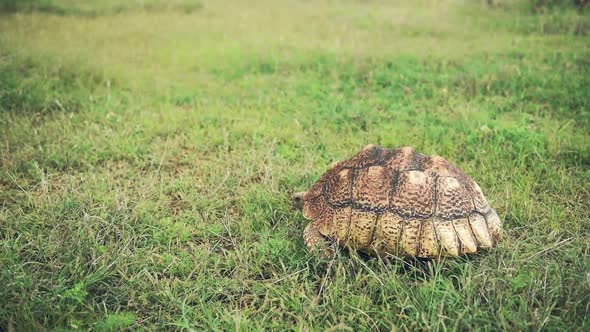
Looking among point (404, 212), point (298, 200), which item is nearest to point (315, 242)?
point (298, 200)

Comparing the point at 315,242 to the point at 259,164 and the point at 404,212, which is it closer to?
the point at 404,212

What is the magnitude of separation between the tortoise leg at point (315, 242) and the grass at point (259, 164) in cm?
8

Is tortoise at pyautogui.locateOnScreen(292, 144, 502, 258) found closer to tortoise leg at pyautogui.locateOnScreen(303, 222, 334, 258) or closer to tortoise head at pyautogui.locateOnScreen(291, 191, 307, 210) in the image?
tortoise leg at pyautogui.locateOnScreen(303, 222, 334, 258)

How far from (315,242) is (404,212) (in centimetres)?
58

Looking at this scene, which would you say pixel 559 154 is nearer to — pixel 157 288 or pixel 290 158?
pixel 290 158

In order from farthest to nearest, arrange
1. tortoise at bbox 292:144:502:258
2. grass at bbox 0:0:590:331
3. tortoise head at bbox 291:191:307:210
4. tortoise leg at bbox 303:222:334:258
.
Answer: tortoise head at bbox 291:191:307:210 → tortoise leg at bbox 303:222:334:258 → tortoise at bbox 292:144:502:258 → grass at bbox 0:0:590:331

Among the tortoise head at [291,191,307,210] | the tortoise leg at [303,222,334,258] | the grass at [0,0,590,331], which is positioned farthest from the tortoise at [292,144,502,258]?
the tortoise head at [291,191,307,210]

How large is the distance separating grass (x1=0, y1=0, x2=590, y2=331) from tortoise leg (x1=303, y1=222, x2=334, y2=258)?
0.08 meters

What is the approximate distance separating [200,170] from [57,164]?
129cm

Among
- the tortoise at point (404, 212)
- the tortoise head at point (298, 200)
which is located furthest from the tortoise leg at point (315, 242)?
the tortoise head at point (298, 200)

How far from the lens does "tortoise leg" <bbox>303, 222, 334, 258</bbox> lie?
2.60 m

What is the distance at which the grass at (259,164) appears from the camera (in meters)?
2.28

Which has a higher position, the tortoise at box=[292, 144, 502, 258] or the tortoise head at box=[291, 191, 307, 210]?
the tortoise at box=[292, 144, 502, 258]

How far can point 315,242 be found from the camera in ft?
8.66
